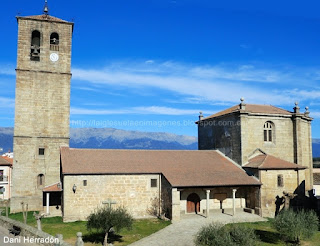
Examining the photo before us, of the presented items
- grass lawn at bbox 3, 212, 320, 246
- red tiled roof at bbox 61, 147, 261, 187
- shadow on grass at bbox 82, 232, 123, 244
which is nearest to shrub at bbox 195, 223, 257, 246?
grass lawn at bbox 3, 212, 320, 246

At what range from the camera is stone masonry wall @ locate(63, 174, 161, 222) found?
24469mm

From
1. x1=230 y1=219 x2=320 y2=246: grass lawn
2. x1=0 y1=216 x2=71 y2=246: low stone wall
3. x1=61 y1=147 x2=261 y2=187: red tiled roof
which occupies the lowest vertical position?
x1=230 y1=219 x2=320 y2=246: grass lawn

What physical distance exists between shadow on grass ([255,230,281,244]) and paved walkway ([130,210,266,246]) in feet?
8.65

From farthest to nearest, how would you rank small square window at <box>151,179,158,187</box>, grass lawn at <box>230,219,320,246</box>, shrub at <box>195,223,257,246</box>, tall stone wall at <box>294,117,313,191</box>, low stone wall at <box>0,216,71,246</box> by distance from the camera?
tall stone wall at <box>294,117,313,191</box> → small square window at <box>151,179,158,187</box> → grass lawn at <box>230,219,320,246</box> → low stone wall at <box>0,216,71,246</box> → shrub at <box>195,223,257,246</box>

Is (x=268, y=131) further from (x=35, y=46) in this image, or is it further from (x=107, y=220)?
(x=35, y=46)

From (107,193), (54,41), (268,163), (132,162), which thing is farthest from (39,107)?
(268,163)

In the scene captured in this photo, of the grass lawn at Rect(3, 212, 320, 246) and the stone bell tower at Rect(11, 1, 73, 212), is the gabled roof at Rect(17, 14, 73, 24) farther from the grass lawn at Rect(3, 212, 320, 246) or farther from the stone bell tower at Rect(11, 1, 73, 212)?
the grass lawn at Rect(3, 212, 320, 246)

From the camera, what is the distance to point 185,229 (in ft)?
71.1

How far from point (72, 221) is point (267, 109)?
2063 cm

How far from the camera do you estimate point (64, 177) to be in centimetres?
2438

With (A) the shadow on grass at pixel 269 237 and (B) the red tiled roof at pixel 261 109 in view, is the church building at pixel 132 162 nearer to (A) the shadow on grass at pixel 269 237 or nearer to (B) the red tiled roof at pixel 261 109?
(B) the red tiled roof at pixel 261 109

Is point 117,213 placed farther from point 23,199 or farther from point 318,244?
point 23,199

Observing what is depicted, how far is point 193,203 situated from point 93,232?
9678 mm

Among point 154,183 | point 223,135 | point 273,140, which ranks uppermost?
point 223,135
